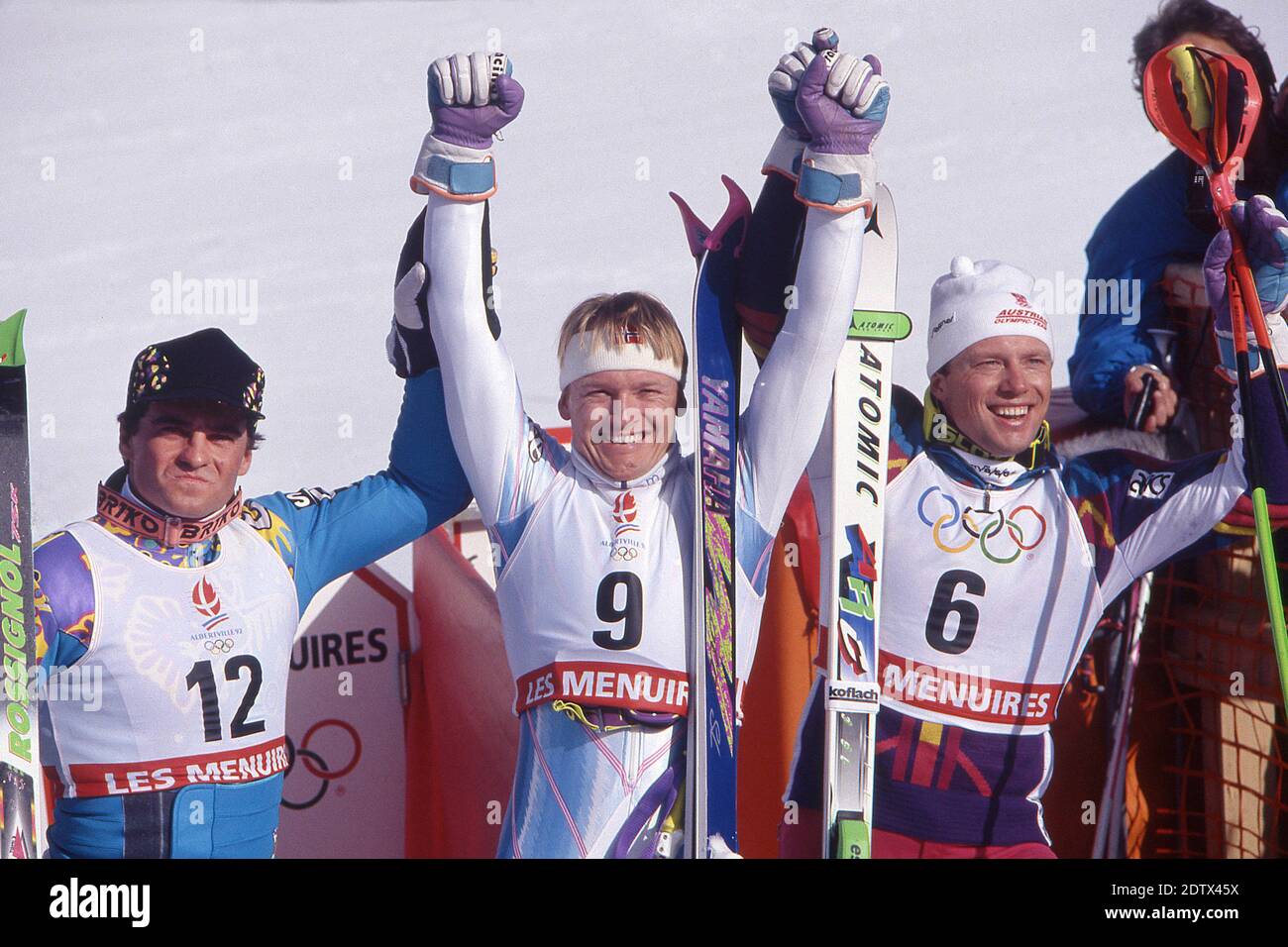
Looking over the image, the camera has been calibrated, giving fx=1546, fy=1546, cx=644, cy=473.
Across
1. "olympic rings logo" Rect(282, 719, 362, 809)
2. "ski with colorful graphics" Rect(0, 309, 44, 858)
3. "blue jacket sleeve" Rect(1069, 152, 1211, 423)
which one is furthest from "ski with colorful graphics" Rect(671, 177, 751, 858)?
"ski with colorful graphics" Rect(0, 309, 44, 858)

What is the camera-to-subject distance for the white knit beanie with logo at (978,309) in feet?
10.6

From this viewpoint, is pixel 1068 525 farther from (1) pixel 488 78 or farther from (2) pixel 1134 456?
(1) pixel 488 78

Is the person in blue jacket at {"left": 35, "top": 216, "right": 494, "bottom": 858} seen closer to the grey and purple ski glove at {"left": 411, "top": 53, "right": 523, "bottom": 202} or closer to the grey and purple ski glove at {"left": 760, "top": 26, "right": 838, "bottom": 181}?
the grey and purple ski glove at {"left": 411, "top": 53, "right": 523, "bottom": 202}

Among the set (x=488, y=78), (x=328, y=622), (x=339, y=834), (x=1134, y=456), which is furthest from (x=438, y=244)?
(x=1134, y=456)

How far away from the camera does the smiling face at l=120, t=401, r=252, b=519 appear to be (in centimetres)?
301

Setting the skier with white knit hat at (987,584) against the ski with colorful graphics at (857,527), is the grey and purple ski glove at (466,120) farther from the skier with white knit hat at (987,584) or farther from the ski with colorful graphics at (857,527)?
the skier with white knit hat at (987,584)

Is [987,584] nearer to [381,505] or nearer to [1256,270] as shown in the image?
[1256,270]

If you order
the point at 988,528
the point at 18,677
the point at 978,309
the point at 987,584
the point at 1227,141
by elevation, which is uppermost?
the point at 1227,141

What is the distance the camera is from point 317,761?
3.20m

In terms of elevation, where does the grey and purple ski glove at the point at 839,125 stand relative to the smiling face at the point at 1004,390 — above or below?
above

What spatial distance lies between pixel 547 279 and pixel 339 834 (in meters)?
1.23

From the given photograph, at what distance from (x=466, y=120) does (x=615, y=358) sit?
54 centimetres

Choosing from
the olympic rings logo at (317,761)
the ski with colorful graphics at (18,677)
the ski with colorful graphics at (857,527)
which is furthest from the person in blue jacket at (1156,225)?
the ski with colorful graphics at (18,677)

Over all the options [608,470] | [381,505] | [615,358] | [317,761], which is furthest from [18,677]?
[615,358]
